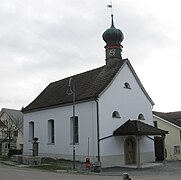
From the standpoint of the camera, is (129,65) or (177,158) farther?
(177,158)

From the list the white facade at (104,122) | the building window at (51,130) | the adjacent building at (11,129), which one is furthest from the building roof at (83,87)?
the adjacent building at (11,129)

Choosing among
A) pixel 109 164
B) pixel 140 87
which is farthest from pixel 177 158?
pixel 109 164

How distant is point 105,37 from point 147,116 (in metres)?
8.59

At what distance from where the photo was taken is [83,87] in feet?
95.9

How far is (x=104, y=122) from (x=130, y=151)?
162 inches

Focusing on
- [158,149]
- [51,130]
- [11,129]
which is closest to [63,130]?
[51,130]

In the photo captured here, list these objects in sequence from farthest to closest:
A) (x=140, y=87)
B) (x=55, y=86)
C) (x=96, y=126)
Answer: (x=55, y=86) < (x=140, y=87) < (x=96, y=126)

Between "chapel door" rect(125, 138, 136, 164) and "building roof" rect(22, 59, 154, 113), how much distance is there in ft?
16.8

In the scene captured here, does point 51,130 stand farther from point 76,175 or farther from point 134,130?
point 76,175

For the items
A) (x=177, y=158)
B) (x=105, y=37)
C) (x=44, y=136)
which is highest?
(x=105, y=37)

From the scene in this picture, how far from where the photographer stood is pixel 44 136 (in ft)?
104

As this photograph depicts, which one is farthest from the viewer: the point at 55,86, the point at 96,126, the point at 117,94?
the point at 55,86

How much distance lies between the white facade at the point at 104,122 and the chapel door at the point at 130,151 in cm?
45

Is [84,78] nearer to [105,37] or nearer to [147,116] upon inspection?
[105,37]
